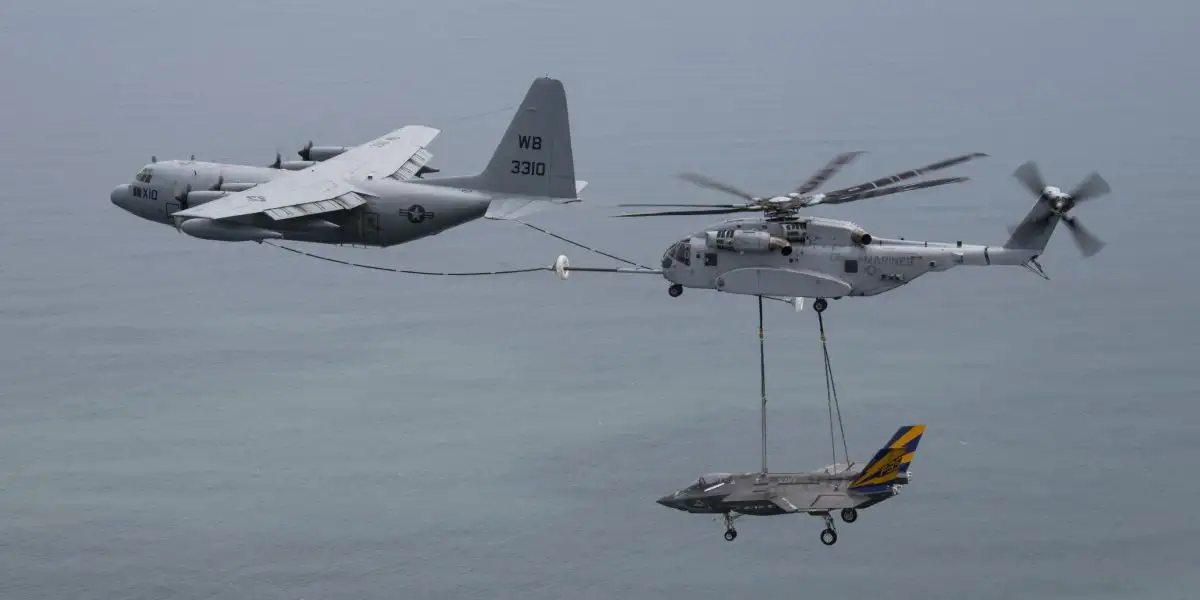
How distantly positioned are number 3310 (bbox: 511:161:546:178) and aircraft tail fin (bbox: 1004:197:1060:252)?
38.4 m

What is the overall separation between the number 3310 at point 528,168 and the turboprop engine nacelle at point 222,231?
1753 cm

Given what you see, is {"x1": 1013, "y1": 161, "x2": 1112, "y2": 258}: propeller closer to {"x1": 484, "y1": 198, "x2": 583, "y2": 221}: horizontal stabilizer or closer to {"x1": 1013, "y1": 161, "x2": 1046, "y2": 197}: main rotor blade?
{"x1": 1013, "y1": 161, "x2": 1046, "y2": 197}: main rotor blade

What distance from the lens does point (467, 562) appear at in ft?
608

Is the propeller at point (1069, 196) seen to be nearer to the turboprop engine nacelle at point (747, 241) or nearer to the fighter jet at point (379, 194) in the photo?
the turboprop engine nacelle at point (747, 241)

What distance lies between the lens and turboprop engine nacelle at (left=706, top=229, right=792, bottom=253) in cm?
9444

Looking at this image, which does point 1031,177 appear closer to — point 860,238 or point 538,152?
point 860,238

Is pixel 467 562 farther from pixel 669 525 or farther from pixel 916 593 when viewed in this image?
pixel 916 593

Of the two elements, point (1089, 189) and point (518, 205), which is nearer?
point (1089, 189)

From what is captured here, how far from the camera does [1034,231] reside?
311ft

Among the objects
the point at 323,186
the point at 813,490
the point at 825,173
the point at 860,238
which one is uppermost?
the point at 323,186

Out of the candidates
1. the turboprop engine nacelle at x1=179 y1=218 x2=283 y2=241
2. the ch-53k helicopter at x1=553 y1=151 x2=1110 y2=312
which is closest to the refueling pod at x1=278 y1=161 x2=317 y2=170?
the turboprop engine nacelle at x1=179 y1=218 x2=283 y2=241

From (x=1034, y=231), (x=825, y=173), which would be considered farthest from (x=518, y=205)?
(x=1034, y=231)

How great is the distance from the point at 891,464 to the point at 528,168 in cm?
3401

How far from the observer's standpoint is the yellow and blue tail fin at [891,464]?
106875 mm
